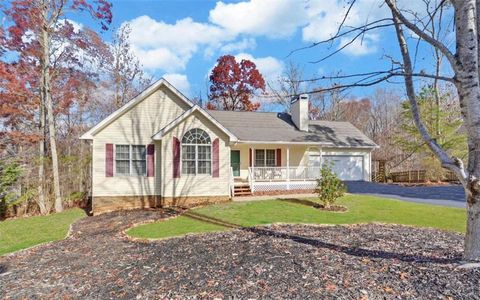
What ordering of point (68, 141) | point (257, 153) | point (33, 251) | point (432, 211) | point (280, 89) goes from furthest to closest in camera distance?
point (280, 89), point (68, 141), point (257, 153), point (432, 211), point (33, 251)

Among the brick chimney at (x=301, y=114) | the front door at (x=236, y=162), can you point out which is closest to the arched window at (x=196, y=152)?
the front door at (x=236, y=162)

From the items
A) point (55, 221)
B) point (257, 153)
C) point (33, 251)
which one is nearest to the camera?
point (33, 251)

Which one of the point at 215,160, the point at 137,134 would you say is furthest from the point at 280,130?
the point at 137,134

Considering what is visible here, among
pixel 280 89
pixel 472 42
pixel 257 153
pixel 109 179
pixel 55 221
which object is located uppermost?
pixel 280 89

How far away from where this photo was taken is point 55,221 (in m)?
12.1

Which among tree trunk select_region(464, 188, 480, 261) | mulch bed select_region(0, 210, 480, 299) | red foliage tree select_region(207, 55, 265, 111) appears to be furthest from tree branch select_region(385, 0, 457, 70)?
red foliage tree select_region(207, 55, 265, 111)

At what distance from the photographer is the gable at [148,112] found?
45.8 feet

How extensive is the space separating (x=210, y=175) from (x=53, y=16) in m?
10.5

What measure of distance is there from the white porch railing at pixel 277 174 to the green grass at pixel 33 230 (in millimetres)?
8043

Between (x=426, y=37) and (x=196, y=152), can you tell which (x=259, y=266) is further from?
(x=196, y=152)

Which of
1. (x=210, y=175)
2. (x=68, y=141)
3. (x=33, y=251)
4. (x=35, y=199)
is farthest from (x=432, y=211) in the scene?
(x=68, y=141)

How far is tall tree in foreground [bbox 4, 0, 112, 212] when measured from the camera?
14.7 meters

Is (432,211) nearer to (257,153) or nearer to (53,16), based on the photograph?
(257,153)

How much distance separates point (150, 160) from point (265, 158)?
23.9 feet
